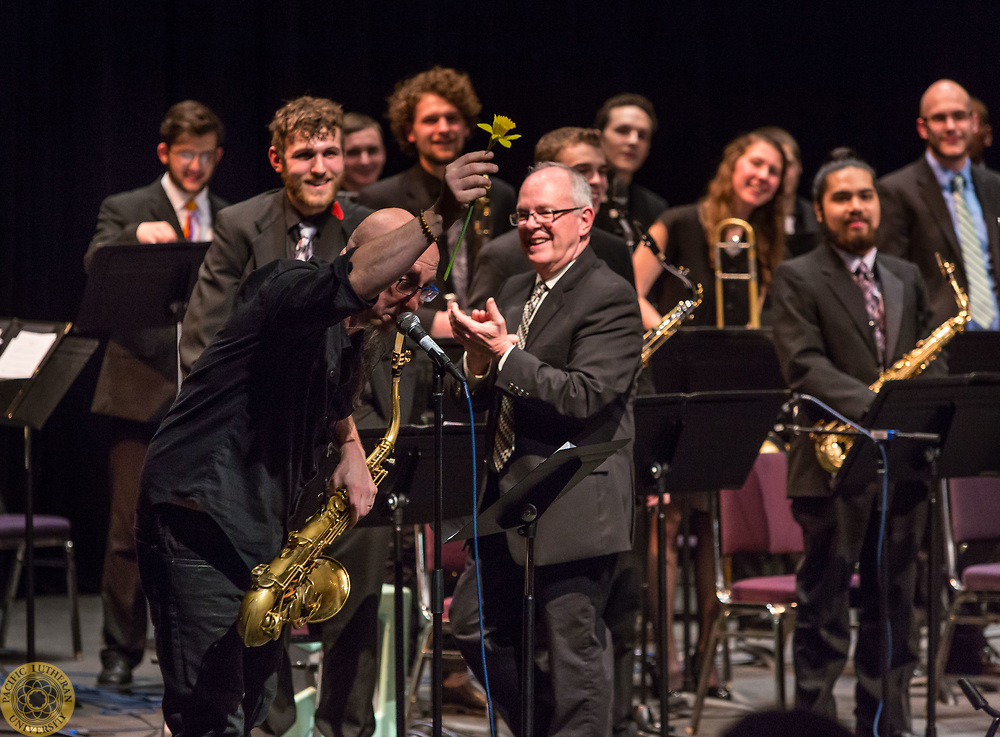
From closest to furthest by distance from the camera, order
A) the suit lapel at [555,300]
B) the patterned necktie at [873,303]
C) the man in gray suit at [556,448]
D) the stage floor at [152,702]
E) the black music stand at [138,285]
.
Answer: the man in gray suit at [556,448] < the suit lapel at [555,300] < the black music stand at [138,285] < the patterned necktie at [873,303] < the stage floor at [152,702]

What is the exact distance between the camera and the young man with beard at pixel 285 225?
13.3 feet

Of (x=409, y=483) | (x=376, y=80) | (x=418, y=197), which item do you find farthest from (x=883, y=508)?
(x=376, y=80)

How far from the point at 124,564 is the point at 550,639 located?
2290 mm

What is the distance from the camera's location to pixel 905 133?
8352mm

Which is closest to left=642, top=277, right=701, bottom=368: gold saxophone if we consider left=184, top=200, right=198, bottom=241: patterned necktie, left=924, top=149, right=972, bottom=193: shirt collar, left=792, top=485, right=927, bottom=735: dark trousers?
left=792, top=485, right=927, bottom=735: dark trousers

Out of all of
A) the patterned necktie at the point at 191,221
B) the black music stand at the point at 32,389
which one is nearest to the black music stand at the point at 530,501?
the black music stand at the point at 32,389

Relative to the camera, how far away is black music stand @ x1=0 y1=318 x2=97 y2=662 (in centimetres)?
476

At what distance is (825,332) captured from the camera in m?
4.55

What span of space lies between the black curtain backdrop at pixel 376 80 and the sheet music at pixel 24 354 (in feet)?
7.54

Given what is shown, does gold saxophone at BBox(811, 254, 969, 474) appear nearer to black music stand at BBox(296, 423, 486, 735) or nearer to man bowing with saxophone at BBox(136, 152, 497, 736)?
black music stand at BBox(296, 423, 486, 735)

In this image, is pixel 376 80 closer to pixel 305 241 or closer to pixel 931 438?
pixel 305 241

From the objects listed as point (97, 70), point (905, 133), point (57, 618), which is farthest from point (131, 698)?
point (905, 133)

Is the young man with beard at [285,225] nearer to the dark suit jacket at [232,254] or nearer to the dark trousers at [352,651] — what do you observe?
the dark suit jacket at [232,254]

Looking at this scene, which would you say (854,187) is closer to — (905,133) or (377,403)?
(377,403)
